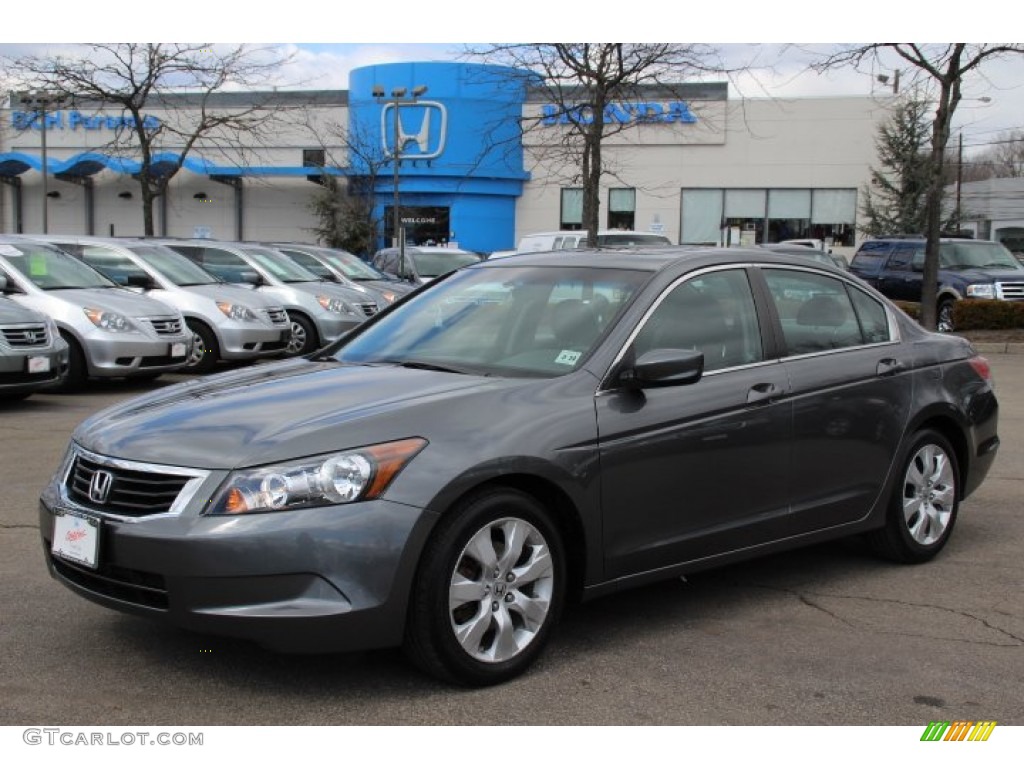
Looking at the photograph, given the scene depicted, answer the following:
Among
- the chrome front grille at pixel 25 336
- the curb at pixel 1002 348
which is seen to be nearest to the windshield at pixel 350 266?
the chrome front grille at pixel 25 336

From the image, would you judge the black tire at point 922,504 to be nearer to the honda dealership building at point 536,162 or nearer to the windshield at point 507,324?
the windshield at point 507,324

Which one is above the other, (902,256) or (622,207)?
(622,207)

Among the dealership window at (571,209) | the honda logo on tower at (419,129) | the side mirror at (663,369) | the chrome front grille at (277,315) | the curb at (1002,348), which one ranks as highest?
the honda logo on tower at (419,129)

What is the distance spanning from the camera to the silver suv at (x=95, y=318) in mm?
12258

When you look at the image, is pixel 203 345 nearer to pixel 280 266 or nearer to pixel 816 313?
pixel 280 266

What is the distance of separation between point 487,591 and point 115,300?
9781mm

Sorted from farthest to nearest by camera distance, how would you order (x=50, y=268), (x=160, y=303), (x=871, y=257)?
(x=871, y=257) < (x=160, y=303) < (x=50, y=268)

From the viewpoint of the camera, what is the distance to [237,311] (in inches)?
571

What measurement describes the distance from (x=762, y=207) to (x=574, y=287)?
40346 mm

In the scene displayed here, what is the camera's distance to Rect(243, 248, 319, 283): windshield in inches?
665

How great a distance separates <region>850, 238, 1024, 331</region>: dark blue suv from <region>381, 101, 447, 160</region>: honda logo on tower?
21.9 metres

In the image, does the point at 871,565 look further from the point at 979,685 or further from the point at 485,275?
the point at 485,275

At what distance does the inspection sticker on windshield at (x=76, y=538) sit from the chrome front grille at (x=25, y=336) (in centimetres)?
724

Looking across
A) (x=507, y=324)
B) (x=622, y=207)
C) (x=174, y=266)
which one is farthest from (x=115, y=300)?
(x=622, y=207)
